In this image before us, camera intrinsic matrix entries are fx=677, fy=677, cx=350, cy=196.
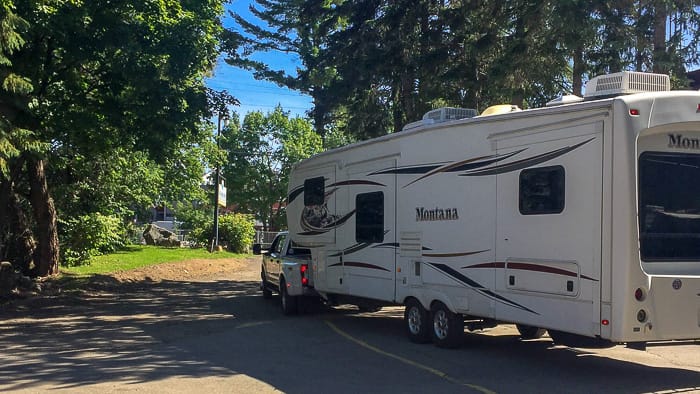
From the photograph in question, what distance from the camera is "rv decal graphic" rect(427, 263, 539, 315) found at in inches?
342

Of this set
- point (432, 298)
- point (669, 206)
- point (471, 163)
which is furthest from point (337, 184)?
point (669, 206)

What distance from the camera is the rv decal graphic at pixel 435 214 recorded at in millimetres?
9852

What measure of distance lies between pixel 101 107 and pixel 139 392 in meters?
11.0

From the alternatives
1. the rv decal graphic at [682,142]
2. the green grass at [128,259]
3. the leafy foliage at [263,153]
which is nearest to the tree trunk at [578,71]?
the rv decal graphic at [682,142]

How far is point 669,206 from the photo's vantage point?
7.75m

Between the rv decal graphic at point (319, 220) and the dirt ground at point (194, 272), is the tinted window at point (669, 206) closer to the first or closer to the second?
the rv decal graphic at point (319, 220)

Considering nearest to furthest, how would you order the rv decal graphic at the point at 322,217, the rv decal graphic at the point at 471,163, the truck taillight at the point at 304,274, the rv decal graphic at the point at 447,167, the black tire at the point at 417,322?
the rv decal graphic at the point at 471,163 < the rv decal graphic at the point at 447,167 < the black tire at the point at 417,322 < the rv decal graphic at the point at 322,217 < the truck taillight at the point at 304,274

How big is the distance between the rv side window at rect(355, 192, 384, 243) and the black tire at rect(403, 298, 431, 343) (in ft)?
4.46

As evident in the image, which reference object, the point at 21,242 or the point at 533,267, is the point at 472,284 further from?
the point at 21,242

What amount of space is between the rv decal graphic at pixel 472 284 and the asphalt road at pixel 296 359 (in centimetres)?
86

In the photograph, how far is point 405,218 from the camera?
11.0 meters

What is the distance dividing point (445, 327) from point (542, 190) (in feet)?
8.98

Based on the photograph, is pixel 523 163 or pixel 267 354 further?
pixel 267 354

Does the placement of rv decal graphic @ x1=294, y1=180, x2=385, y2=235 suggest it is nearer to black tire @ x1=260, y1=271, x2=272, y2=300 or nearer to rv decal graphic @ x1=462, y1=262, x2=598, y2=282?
black tire @ x1=260, y1=271, x2=272, y2=300
